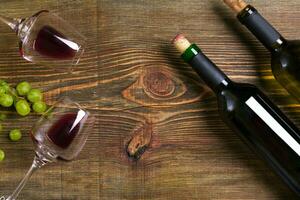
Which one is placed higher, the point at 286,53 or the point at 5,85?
the point at 286,53

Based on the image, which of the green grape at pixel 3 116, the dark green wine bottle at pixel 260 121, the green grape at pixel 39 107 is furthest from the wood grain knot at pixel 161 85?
the green grape at pixel 3 116

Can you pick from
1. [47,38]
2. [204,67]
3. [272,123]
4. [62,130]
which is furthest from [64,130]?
[272,123]

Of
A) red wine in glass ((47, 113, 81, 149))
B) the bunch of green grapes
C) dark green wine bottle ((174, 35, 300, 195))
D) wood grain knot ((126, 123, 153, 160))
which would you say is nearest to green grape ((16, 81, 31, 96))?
the bunch of green grapes

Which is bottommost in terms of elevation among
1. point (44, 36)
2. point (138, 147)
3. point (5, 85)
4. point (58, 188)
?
point (58, 188)

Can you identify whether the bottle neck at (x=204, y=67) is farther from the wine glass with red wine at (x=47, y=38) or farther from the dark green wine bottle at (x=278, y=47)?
the wine glass with red wine at (x=47, y=38)

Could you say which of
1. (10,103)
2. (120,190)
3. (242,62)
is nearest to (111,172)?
(120,190)

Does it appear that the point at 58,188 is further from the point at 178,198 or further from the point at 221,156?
the point at 221,156
